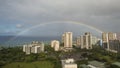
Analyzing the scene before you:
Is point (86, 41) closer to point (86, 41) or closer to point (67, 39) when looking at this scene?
point (86, 41)

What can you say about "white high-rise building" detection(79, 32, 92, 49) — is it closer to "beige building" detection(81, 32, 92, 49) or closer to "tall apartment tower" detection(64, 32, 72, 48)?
"beige building" detection(81, 32, 92, 49)

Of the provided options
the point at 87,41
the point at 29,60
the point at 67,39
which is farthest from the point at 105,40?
the point at 29,60

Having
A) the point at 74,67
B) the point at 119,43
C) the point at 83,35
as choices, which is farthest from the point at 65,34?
the point at 74,67

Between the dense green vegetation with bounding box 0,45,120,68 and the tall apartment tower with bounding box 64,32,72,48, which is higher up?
the tall apartment tower with bounding box 64,32,72,48

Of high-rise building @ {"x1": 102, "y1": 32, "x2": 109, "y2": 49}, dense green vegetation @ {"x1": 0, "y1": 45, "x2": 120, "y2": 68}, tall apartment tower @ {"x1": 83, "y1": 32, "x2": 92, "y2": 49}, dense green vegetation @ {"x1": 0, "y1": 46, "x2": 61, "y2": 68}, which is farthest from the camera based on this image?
high-rise building @ {"x1": 102, "y1": 32, "x2": 109, "y2": 49}

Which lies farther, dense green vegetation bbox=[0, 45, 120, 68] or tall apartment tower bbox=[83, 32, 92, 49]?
tall apartment tower bbox=[83, 32, 92, 49]

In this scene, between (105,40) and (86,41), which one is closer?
(86,41)

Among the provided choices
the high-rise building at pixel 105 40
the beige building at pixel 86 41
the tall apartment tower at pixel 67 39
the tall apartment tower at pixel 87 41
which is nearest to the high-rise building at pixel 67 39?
the tall apartment tower at pixel 67 39

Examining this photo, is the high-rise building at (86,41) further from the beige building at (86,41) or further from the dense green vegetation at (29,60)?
the dense green vegetation at (29,60)

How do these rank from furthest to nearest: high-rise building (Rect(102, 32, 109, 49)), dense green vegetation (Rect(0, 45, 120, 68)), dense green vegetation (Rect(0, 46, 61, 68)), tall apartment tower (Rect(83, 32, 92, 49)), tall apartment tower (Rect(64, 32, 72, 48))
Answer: tall apartment tower (Rect(64, 32, 72, 48)) → high-rise building (Rect(102, 32, 109, 49)) → tall apartment tower (Rect(83, 32, 92, 49)) → dense green vegetation (Rect(0, 46, 61, 68)) → dense green vegetation (Rect(0, 45, 120, 68))

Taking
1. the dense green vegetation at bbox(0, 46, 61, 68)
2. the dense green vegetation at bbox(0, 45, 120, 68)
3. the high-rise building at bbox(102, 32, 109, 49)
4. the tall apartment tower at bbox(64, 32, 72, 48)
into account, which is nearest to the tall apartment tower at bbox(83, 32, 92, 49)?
the high-rise building at bbox(102, 32, 109, 49)

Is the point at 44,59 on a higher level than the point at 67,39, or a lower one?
lower

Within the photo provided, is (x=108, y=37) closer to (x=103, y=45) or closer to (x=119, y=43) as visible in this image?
(x=103, y=45)
